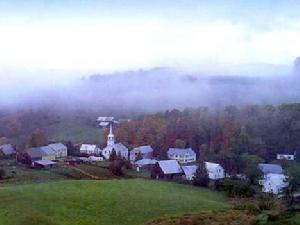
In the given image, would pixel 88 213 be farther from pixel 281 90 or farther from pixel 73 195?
pixel 281 90

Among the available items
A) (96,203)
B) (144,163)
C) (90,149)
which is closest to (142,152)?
(144,163)

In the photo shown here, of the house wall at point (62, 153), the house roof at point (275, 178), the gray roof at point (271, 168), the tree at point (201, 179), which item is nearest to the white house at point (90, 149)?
the house wall at point (62, 153)

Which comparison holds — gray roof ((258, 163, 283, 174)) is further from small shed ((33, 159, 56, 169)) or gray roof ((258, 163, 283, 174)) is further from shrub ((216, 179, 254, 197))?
small shed ((33, 159, 56, 169))

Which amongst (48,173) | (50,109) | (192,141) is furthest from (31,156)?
(50,109)

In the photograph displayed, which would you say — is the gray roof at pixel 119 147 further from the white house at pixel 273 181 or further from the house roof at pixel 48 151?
the white house at pixel 273 181

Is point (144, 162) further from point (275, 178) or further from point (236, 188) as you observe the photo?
point (236, 188)

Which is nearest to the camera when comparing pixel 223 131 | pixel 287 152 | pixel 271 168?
pixel 271 168

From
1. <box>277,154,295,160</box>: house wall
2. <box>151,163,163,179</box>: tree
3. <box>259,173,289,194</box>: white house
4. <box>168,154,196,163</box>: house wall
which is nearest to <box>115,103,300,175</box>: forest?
<box>277,154,295,160</box>: house wall
